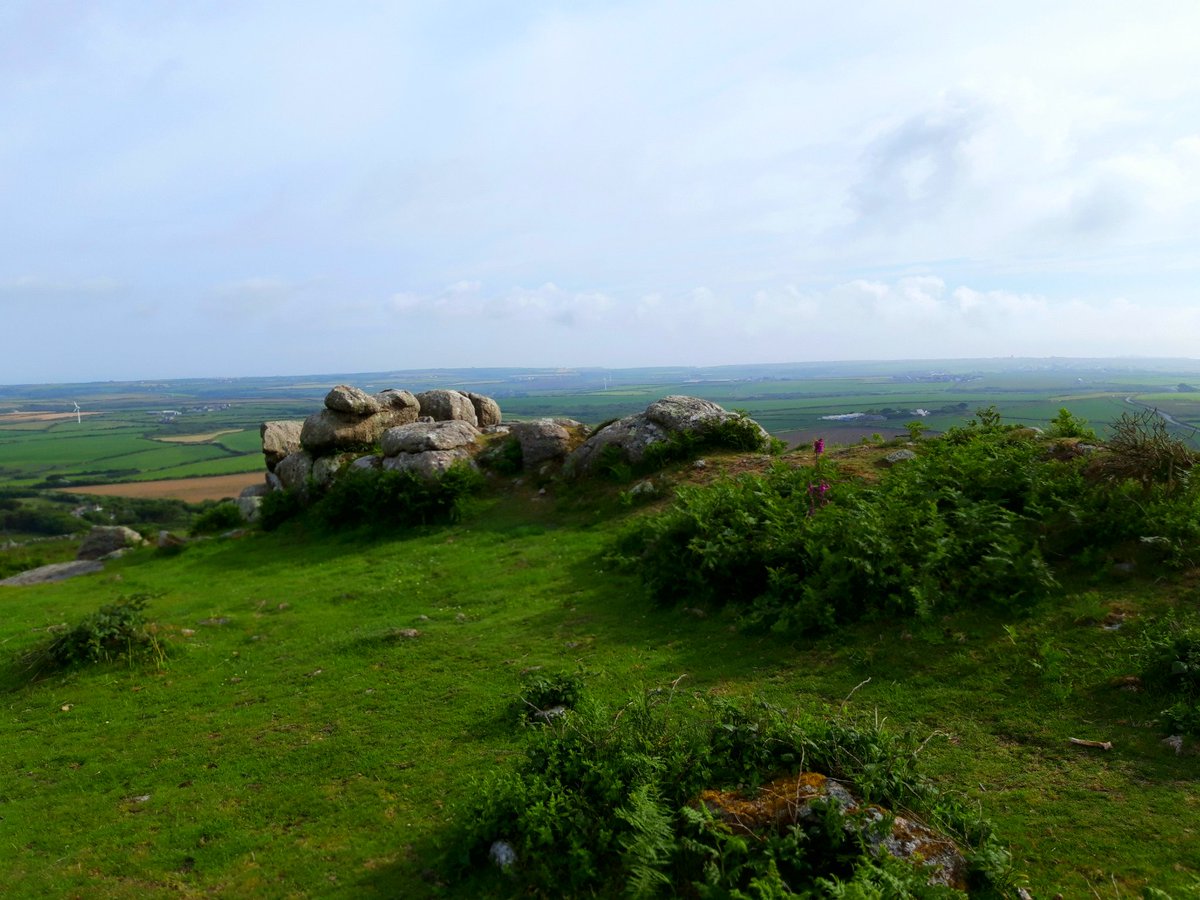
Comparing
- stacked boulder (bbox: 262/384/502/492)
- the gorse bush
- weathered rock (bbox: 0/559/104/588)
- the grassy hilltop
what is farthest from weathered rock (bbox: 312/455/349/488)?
the gorse bush

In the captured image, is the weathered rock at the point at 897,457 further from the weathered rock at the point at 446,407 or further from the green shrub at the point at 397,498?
the weathered rock at the point at 446,407

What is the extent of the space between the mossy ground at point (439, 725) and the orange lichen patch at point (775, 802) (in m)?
1.59

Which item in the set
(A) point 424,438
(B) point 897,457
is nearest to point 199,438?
(A) point 424,438

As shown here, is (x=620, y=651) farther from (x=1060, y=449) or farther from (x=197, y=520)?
(x=197, y=520)

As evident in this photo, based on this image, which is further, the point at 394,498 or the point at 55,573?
the point at 55,573

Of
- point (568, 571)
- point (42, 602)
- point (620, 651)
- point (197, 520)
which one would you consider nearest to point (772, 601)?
point (620, 651)

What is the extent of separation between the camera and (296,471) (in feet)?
82.2

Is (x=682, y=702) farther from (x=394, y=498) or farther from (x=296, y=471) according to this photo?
(x=296, y=471)

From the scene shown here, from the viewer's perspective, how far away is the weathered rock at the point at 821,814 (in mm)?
4855

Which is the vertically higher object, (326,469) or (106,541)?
(326,469)

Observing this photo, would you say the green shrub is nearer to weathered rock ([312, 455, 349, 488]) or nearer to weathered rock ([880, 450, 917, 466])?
weathered rock ([312, 455, 349, 488])

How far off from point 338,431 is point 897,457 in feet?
61.4

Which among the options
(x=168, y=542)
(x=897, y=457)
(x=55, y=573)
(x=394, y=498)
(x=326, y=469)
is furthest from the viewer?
(x=326, y=469)

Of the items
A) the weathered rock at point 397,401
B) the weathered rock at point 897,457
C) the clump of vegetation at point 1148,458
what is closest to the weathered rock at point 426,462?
the weathered rock at point 397,401
